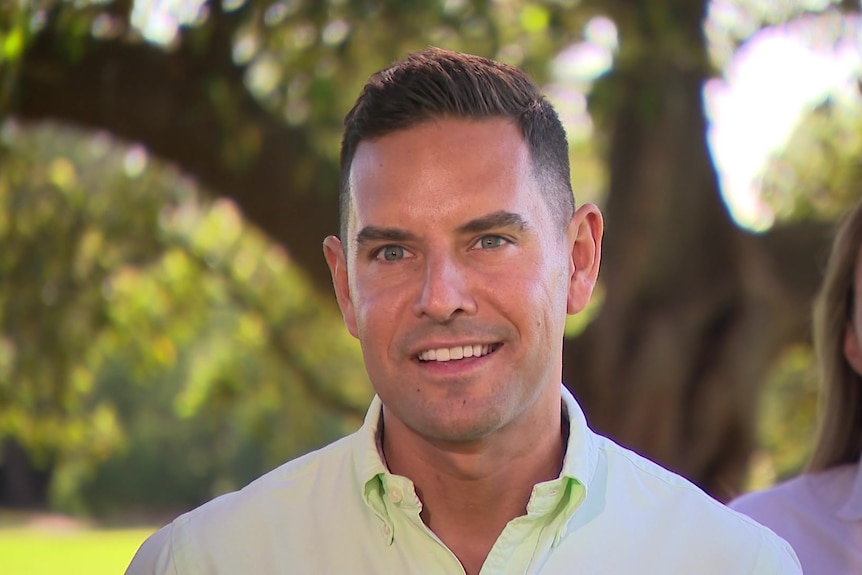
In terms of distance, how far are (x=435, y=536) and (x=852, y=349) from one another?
5.16ft

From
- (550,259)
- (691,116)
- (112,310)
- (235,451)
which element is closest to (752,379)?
(691,116)

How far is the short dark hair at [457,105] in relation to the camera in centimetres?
239

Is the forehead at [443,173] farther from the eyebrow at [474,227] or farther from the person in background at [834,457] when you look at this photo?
the person in background at [834,457]

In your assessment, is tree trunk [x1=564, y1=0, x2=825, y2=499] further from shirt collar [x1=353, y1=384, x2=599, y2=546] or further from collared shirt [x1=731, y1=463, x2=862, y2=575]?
shirt collar [x1=353, y1=384, x2=599, y2=546]

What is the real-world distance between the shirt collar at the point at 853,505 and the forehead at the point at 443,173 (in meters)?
1.39

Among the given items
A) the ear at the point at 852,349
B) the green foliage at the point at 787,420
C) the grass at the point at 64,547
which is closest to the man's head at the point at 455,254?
the ear at the point at 852,349

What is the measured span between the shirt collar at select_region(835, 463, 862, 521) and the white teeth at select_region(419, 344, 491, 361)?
4.53ft

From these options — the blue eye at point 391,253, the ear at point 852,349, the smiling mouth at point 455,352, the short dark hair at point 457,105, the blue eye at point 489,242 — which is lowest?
the ear at point 852,349

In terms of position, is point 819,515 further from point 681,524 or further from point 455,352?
point 455,352

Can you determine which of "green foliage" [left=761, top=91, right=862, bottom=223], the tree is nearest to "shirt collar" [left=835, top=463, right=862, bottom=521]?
the tree

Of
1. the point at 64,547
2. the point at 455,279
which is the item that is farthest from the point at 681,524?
the point at 64,547

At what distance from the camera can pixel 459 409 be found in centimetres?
228

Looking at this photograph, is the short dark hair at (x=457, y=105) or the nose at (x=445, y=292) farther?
the short dark hair at (x=457, y=105)

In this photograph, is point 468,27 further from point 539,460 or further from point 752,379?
point 539,460
